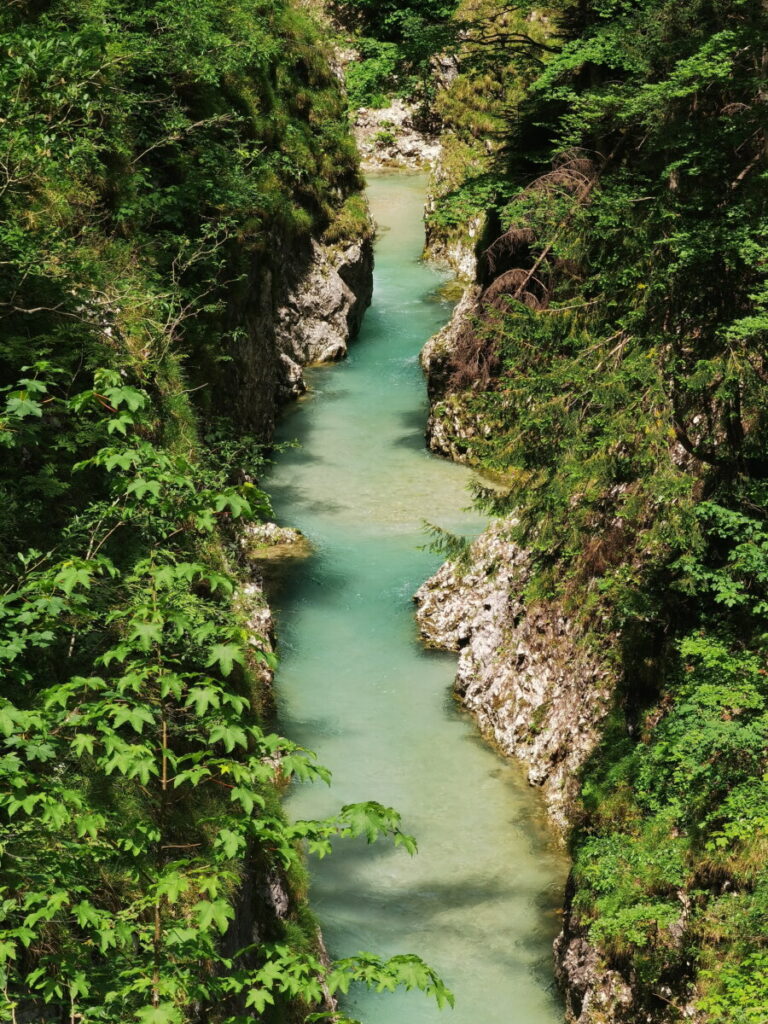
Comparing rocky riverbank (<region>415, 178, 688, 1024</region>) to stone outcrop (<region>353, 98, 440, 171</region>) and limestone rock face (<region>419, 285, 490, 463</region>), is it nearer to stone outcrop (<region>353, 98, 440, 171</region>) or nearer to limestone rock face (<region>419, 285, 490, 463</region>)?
limestone rock face (<region>419, 285, 490, 463</region>)

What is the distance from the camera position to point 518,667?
13672mm

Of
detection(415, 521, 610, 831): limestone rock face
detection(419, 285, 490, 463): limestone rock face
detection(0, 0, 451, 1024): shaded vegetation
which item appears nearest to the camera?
detection(0, 0, 451, 1024): shaded vegetation

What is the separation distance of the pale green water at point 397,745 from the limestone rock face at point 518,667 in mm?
321

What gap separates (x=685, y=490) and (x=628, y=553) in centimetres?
218

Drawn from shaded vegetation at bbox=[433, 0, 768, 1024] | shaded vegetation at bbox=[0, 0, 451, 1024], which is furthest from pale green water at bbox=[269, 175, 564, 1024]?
shaded vegetation at bbox=[433, 0, 768, 1024]

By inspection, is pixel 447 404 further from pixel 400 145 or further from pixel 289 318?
pixel 400 145

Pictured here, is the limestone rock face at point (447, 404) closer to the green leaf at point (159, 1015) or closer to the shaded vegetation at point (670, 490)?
the shaded vegetation at point (670, 490)

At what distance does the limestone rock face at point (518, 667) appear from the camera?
12281 mm

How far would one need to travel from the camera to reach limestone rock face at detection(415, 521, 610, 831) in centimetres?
1228

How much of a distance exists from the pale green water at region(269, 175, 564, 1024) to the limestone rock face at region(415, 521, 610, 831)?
32 cm

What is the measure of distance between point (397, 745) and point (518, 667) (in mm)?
1808

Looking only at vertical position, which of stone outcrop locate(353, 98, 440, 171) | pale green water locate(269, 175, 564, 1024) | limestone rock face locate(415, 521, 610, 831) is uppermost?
stone outcrop locate(353, 98, 440, 171)

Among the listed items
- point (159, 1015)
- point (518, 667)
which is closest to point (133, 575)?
point (159, 1015)

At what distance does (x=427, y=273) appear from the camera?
30453mm
